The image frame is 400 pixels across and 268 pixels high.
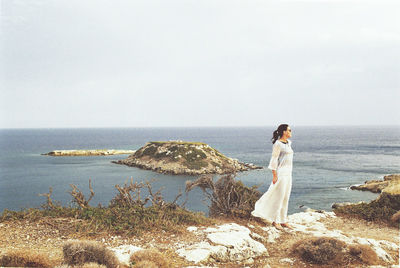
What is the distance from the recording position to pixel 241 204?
9789 mm

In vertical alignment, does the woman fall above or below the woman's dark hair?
below

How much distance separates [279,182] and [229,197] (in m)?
2.03

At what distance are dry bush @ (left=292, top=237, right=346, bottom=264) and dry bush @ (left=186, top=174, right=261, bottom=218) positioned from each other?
2.96 metres

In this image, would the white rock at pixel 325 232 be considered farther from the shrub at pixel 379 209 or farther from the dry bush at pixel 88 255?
the dry bush at pixel 88 255

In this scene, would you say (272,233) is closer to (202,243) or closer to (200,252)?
(202,243)

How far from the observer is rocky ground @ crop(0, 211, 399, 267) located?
21.1 feet

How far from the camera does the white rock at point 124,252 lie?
19.2ft

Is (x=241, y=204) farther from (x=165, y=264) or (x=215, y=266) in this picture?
(x=165, y=264)

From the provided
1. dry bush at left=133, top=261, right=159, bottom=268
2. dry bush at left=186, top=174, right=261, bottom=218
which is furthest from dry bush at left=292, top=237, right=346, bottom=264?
dry bush at left=133, top=261, right=159, bottom=268

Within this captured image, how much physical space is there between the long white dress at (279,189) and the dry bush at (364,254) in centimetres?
248

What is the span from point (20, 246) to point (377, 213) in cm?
1289

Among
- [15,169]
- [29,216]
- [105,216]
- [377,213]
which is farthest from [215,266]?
[15,169]

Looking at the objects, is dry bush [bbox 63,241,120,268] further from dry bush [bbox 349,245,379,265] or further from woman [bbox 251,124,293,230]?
dry bush [bbox 349,245,379,265]

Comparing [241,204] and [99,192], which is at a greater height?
[241,204]
